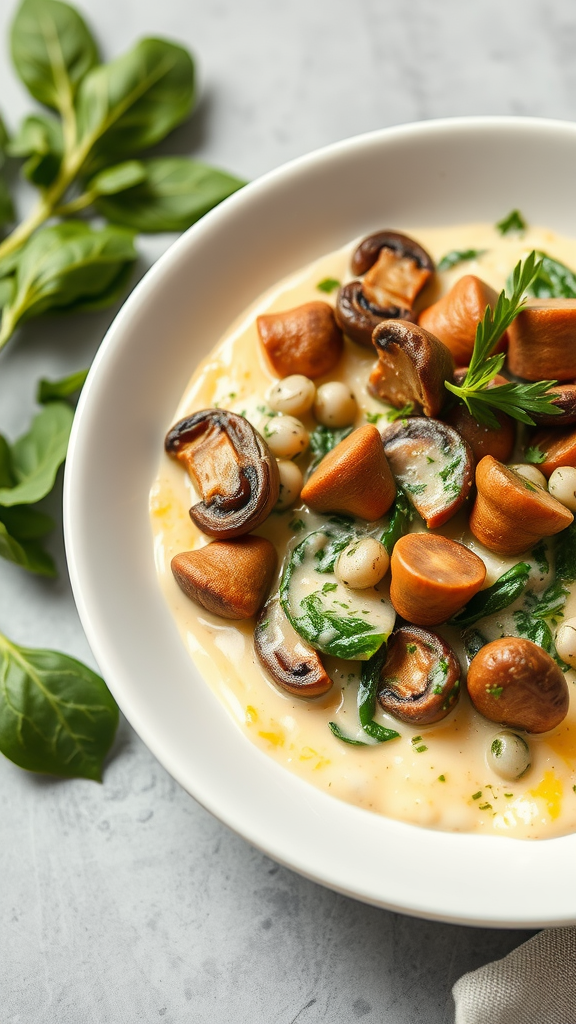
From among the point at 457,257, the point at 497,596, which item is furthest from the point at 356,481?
the point at 457,257

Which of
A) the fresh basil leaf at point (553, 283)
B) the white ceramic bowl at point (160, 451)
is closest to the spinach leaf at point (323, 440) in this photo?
the white ceramic bowl at point (160, 451)

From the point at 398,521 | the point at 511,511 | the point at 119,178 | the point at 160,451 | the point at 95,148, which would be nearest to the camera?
the point at 511,511

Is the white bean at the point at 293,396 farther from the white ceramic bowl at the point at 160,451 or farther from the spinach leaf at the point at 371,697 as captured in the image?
the spinach leaf at the point at 371,697

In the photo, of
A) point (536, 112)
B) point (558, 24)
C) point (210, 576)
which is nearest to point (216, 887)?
point (210, 576)

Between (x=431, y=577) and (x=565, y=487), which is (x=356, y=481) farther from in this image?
(x=565, y=487)

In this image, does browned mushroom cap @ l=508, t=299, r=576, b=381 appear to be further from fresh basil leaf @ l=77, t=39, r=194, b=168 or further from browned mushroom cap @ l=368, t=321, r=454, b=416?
fresh basil leaf @ l=77, t=39, r=194, b=168

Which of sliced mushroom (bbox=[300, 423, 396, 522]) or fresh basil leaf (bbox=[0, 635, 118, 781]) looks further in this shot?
fresh basil leaf (bbox=[0, 635, 118, 781])

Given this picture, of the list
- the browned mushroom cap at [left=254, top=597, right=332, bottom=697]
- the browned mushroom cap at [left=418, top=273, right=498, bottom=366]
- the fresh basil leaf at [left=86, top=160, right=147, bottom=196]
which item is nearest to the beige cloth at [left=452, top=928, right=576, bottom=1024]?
the browned mushroom cap at [left=254, top=597, right=332, bottom=697]
